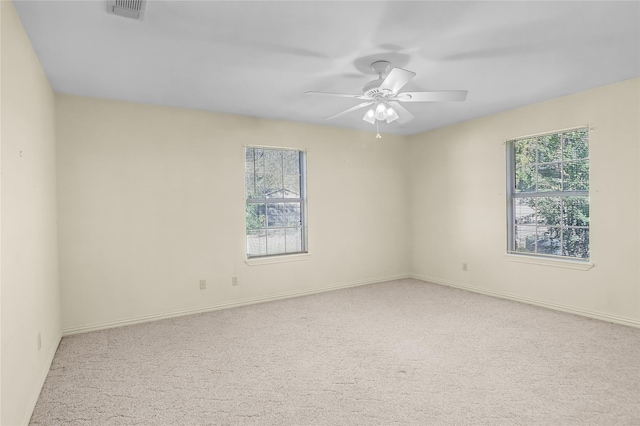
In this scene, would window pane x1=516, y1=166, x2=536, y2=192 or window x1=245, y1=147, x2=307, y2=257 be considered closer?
window pane x1=516, y1=166, x2=536, y2=192

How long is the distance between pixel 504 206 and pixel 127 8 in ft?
14.3

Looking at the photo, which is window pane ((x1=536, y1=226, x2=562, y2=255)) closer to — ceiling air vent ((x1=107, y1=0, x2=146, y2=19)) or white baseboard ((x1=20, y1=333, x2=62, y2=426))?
ceiling air vent ((x1=107, y1=0, x2=146, y2=19))

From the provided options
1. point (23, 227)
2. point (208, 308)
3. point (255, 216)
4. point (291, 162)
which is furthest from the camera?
point (291, 162)

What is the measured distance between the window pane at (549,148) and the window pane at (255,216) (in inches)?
135

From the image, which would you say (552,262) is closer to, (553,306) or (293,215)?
(553,306)

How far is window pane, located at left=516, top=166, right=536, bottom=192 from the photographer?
170 inches

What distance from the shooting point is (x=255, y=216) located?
4621 millimetres

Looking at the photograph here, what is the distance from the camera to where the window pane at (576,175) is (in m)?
3.83

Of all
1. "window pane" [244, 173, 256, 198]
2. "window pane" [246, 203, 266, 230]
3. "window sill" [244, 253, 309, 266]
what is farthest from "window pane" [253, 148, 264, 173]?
"window sill" [244, 253, 309, 266]

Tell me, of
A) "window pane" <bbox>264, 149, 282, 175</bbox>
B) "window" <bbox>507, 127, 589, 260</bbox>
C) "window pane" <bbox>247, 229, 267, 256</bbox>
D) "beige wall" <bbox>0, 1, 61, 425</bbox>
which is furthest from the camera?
"window pane" <bbox>264, 149, 282, 175</bbox>

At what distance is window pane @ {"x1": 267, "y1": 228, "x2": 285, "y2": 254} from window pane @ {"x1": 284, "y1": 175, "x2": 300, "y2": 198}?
1.62ft

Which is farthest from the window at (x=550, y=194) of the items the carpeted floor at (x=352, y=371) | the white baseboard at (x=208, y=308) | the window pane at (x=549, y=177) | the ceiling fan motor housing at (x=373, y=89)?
the ceiling fan motor housing at (x=373, y=89)

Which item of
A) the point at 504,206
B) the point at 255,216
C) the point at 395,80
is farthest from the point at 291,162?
the point at 504,206

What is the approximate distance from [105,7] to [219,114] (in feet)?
7.40
